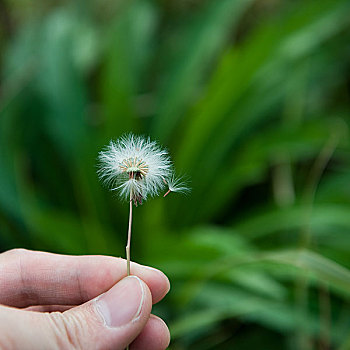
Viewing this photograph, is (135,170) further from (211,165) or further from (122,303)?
(211,165)

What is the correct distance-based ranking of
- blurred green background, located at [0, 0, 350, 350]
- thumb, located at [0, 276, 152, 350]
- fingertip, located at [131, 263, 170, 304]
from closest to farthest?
thumb, located at [0, 276, 152, 350] → fingertip, located at [131, 263, 170, 304] → blurred green background, located at [0, 0, 350, 350]

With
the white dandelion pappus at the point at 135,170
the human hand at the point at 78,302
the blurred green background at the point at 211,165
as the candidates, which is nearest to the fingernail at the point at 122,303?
the human hand at the point at 78,302

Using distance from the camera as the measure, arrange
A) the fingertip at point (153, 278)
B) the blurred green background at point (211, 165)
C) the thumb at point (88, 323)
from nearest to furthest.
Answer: the thumb at point (88, 323), the fingertip at point (153, 278), the blurred green background at point (211, 165)

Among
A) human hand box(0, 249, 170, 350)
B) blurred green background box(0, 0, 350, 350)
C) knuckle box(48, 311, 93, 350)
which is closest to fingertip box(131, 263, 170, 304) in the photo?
human hand box(0, 249, 170, 350)

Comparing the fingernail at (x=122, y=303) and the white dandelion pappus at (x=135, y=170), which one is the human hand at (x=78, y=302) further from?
the white dandelion pappus at (x=135, y=170)

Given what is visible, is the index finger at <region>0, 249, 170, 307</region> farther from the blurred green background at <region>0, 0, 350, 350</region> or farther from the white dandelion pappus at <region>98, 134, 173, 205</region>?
the blurred green background at <region>0, 0, 350, 350</region>

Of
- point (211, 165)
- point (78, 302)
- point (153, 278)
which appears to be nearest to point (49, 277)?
point (78, 302)

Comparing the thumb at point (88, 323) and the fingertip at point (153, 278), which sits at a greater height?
the fingertip at point (153, 278)
